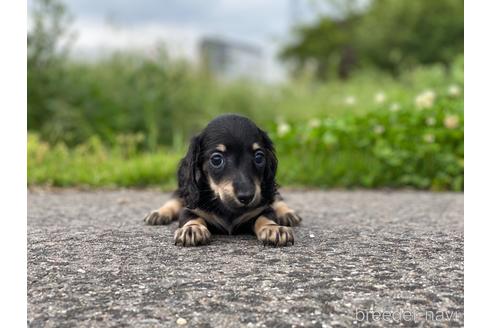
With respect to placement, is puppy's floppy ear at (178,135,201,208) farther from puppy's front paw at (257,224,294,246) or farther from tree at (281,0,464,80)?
tree at (281,0,464,80)

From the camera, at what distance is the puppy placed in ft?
10.4

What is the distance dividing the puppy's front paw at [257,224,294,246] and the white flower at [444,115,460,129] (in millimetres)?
4059

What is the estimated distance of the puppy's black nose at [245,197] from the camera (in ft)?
9.91

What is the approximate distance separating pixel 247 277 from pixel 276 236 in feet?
1.99

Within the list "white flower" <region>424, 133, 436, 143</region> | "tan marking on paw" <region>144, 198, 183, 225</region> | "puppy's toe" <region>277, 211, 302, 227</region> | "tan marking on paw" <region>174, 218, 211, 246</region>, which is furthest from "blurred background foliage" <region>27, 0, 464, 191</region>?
"tan marking on paw" <region>174, 218, 211, 246</region>

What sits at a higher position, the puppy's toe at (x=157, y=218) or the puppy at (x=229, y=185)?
the puppy at (x=229, y=185)

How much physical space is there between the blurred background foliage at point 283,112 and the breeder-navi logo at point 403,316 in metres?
4.49

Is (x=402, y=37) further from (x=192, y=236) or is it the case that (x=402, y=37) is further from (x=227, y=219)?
(x=192, y=236)

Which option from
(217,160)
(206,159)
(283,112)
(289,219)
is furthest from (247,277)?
(283,112)

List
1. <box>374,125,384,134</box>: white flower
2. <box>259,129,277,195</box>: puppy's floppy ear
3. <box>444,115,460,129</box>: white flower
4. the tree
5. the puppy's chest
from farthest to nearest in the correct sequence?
the tree, <box>374,125,384,134</box>: white flower, <box>444,115,460,129</box>: white flower, <box>259,129,277,195</box>: puppy's floppy ear, the puppy's chest

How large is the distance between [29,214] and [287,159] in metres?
3.94

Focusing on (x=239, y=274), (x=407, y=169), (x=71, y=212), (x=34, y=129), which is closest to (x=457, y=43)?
(x=407, y=169)

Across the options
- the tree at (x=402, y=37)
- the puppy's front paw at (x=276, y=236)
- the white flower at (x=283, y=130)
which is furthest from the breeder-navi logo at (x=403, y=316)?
the tree at (x=402, y=37)

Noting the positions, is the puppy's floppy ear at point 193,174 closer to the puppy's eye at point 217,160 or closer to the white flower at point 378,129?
the puppy's eye at point 217,160
